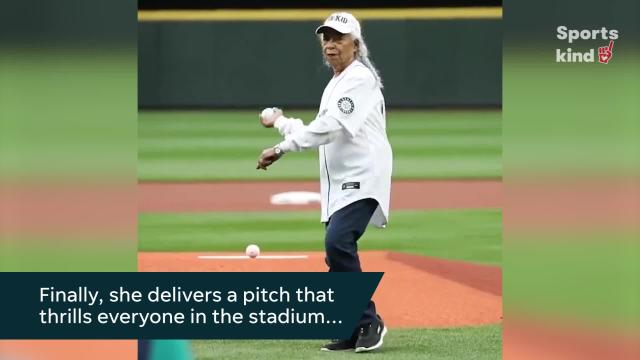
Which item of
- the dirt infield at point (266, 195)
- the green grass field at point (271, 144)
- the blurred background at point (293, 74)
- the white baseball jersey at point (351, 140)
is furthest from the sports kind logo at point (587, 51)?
the blurred background at point (293, 74)

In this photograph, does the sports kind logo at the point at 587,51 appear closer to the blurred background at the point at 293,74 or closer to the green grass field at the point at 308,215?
the green grass field at the point at 308,215

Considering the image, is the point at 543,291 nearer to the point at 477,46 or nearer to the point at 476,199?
the point at 476,199

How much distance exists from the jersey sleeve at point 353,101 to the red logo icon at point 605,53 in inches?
76.7

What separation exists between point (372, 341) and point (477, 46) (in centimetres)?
1973

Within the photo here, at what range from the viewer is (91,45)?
11.7 ft

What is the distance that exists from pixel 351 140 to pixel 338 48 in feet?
1.38

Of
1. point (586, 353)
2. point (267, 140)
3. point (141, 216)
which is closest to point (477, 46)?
point (267, 140)

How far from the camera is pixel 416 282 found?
8242mm

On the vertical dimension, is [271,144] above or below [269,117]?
below

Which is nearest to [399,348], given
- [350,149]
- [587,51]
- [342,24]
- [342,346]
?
[342,346]

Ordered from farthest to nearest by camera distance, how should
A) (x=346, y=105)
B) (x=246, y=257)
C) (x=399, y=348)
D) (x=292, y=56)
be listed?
(x=292, y=56) < (x=246, y=257) < (x=399, y=348) < (x=346, y=105)

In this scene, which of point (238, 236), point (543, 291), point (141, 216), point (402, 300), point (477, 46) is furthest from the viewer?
point (477, 46)

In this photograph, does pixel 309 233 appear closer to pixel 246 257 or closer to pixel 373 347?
pixel 246 257

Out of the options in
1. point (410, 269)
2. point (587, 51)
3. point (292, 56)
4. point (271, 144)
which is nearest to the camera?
point (587, 51)
